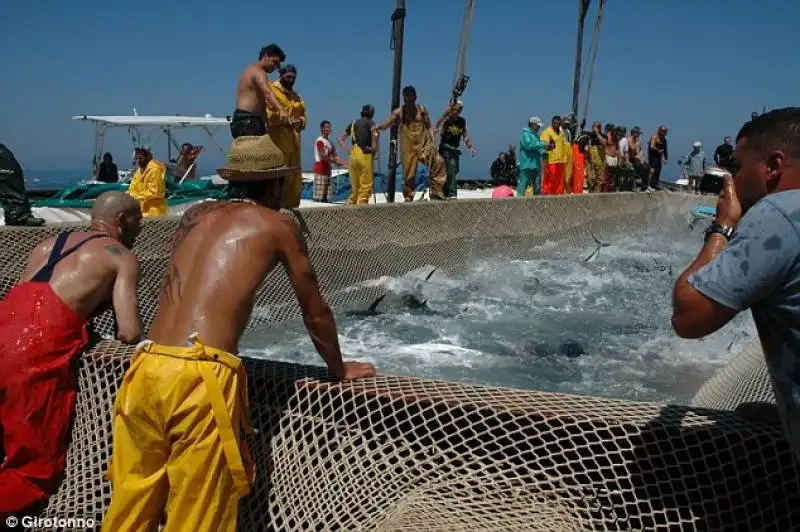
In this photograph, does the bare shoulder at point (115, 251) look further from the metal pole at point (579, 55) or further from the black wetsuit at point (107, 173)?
the metal pole at point (579, 55)

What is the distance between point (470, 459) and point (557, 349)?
4647mm

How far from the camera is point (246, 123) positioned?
6.54 m

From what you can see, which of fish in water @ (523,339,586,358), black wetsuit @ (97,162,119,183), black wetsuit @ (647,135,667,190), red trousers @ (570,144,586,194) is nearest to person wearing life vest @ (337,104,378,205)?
fish in water @ (523,339,586,358)

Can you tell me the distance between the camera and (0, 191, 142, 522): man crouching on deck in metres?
2.65

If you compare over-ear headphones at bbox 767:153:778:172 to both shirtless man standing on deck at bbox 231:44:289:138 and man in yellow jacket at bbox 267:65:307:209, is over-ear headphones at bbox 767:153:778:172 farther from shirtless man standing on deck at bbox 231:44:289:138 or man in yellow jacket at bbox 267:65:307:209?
man in yellow jacket at bbox 267:65:307:209

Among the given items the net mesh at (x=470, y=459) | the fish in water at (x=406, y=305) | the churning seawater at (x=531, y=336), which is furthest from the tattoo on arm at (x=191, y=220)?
the fish in water at (x=406, y=305)

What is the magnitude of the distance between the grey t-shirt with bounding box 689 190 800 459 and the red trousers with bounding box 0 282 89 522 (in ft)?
8.22

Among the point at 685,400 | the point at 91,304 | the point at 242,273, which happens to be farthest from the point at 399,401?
the point at 685,400

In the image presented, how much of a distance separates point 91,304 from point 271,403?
98cm

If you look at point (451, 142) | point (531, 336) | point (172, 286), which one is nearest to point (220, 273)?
point (172, 286)

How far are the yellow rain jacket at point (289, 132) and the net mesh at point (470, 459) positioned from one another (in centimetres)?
468

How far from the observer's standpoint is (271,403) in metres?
2.65

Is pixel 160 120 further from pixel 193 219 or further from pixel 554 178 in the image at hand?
pixel 193 219

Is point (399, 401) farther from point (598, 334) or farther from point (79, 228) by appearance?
point (598, 334)
